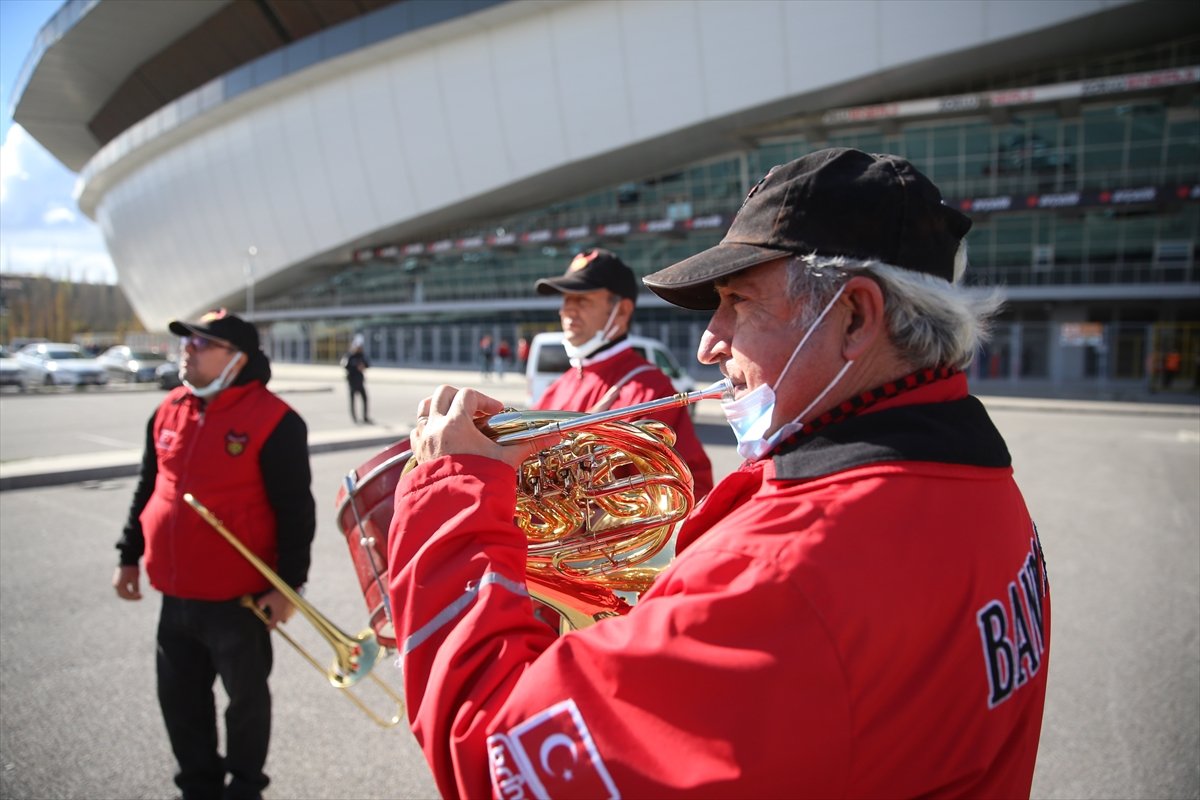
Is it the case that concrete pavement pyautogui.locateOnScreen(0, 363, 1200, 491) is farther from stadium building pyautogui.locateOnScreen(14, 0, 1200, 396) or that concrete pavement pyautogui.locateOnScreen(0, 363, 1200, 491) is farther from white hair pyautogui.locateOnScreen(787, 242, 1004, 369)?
white hair pyautogui.locateOnScreen(787, 242, 1004, 369)

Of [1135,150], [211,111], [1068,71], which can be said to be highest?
[211,111]

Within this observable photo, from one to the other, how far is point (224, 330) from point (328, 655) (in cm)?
233

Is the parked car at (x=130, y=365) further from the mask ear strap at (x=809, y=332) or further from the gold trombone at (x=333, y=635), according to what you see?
the mask ear strap at (x=809, y=332)

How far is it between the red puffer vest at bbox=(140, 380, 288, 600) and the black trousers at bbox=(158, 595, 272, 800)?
4.1 inches

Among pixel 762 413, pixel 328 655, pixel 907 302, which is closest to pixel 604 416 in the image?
pixel 762 413

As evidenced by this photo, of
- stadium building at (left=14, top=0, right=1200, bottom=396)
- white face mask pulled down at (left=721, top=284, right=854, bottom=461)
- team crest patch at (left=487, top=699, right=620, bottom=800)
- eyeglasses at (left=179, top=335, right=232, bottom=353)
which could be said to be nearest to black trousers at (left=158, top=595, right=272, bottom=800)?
eyeglasses at (left=179, top=335, right=232, bottom=353)

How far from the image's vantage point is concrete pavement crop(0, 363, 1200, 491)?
752 cm

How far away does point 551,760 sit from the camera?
990 mm

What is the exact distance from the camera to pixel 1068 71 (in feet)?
87.2

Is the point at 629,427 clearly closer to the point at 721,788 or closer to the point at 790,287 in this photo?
the point at 790,287

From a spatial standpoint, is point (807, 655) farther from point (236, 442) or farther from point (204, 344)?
point (204, 344)

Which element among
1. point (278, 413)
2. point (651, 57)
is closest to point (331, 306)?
point (651, 57)

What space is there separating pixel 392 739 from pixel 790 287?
3.20m

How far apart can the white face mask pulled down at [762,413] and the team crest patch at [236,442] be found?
2.42 meters
